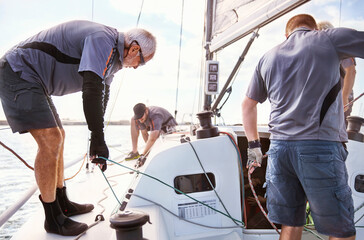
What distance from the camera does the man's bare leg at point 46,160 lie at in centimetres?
132

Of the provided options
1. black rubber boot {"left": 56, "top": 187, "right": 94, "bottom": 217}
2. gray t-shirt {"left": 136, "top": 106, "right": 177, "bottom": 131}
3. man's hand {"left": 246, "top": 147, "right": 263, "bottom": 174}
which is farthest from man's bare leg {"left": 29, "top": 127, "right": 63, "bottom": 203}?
gray t-shirt {"left": 136, "top": 106, "right": 177, "bottom": 131}

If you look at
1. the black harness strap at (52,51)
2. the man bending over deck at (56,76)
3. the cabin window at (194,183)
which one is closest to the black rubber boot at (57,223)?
the man bending over deck at (56,76)

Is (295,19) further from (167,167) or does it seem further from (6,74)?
(6,74)

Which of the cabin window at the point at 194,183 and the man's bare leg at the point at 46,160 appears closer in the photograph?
the man's bare leg at the point at 46,160

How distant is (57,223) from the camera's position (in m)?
1.35

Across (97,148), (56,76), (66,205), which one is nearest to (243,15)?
(56,76)

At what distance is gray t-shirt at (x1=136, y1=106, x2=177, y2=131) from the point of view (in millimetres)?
3875

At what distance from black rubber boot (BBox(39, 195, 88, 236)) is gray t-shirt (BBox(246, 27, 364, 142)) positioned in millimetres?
1123

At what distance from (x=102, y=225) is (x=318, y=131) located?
116 centimetres

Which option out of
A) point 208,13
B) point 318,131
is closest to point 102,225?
point 318,131

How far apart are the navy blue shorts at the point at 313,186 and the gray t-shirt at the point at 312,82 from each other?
56mm

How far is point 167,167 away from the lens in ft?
4.97

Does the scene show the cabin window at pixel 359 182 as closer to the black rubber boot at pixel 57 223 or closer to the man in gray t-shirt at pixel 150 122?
the black rubber boot at pixel 57 223

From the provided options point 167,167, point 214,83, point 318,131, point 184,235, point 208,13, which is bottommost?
point 184,235
